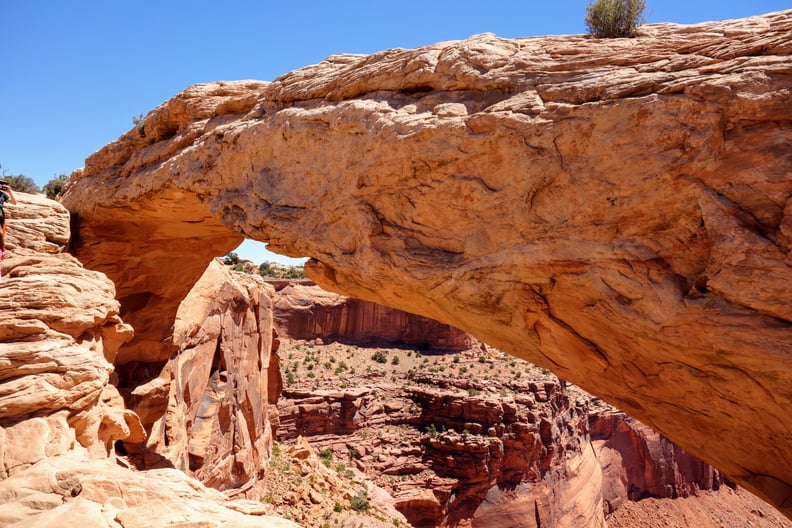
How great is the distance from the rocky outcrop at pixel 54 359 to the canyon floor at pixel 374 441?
991cm

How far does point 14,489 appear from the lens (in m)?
4.65

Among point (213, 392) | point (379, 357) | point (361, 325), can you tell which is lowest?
point (379, 357)

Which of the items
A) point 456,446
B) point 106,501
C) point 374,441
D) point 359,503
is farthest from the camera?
point 374,441

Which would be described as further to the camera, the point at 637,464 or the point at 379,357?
the point at 637,464

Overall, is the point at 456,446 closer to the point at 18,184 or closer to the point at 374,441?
the point at 374,441

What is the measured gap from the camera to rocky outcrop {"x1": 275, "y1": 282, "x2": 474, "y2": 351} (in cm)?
3672

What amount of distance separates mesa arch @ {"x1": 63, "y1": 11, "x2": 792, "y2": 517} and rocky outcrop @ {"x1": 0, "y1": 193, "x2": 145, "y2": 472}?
2525 millimetres

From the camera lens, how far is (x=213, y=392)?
1455cm

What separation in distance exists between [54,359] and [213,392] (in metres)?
8.80

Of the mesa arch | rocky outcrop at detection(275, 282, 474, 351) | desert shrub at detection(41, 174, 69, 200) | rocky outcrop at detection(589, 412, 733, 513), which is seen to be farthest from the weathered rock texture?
the mesa arch

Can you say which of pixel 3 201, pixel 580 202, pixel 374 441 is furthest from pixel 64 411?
pixel 374 441

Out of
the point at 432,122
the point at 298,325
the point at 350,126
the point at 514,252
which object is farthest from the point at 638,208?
the point at 298,325

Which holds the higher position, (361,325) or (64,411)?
(64,411)

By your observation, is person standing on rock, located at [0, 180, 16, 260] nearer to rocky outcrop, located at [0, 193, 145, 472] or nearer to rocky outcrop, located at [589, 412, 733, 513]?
rocky outcrop, located at [0, 193, 145, 472]
